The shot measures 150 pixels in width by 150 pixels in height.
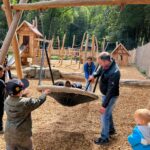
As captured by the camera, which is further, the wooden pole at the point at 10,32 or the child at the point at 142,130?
the wooden pole at the point at 10,32

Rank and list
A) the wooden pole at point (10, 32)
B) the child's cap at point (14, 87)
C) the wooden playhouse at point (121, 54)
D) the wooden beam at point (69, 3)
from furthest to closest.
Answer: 1. the wooden playhouse at point (121, 54)
2. the wooden pole at point (10, 32)
3. the wooden beam at point (69, 3)
4. the child's cap at point (14, 87)

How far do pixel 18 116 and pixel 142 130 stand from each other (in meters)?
1.63

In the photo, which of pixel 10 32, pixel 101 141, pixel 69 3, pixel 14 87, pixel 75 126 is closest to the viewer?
pixel 14 87

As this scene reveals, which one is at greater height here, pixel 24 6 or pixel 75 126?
pixel 24 6

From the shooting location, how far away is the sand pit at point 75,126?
644 centimetres

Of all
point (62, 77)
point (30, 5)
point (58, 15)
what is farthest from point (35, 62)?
point (58, 15)

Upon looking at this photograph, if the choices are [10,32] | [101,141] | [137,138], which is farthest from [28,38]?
[137,138]

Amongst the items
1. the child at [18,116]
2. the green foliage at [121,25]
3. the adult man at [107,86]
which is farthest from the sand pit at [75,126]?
the green foliage at [121,25]

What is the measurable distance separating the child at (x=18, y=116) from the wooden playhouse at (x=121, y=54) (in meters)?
26.7

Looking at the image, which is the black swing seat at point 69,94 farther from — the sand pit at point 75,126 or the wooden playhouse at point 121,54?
the wooden playhouse at point 121,54

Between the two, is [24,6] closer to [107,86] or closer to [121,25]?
[107,86]

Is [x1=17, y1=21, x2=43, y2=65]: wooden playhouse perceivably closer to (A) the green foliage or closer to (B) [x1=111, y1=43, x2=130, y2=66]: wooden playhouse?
(A) the green foliage

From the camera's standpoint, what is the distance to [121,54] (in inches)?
1276

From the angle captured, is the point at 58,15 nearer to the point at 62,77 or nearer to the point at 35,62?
the point at 35,62
